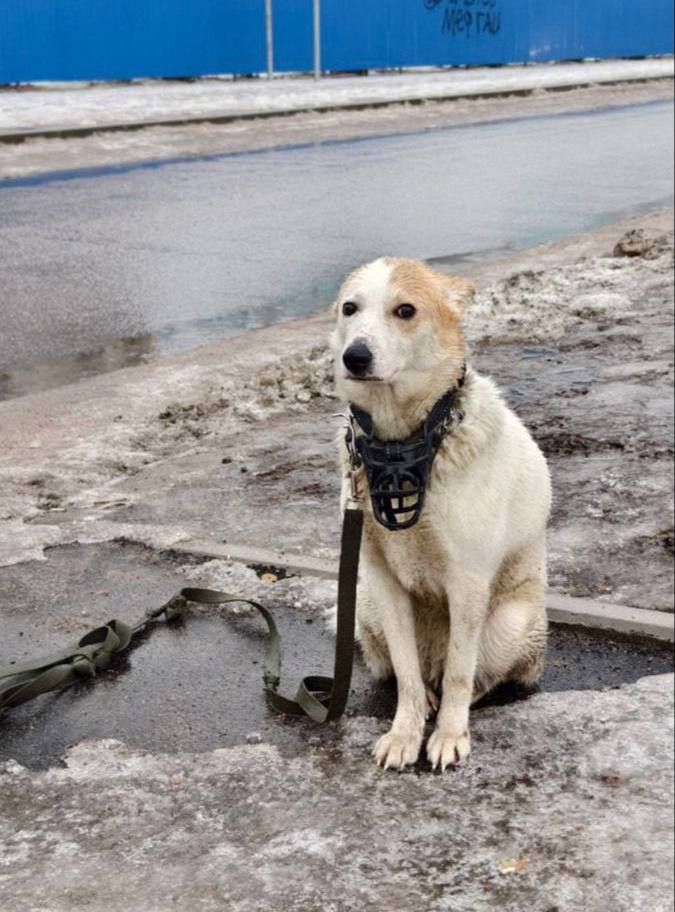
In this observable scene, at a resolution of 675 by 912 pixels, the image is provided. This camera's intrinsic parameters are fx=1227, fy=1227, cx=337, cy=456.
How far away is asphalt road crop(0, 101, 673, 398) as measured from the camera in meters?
8.77

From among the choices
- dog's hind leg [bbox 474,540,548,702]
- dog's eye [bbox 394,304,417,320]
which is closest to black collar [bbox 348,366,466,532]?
dog's eye [bbox 394,304,417,320]

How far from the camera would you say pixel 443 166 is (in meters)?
17.0

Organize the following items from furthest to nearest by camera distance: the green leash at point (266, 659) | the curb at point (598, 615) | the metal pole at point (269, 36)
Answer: the metal pole at point (269, 36) < the curb at point (598, 615) < the green leash at point (266, 659)

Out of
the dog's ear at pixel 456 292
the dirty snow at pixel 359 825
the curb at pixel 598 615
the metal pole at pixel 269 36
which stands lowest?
the dirty snow at pixel 359 825

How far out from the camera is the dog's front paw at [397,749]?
3529 mm

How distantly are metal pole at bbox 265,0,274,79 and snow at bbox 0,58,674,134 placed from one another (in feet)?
1.27

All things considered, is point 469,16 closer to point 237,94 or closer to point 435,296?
point 237,94

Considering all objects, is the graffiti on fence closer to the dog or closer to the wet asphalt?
the wet asphalt

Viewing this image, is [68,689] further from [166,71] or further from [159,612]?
[166,71]

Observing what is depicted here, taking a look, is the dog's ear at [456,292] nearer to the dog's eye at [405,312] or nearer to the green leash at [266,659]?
the dog's eye at [405,312]

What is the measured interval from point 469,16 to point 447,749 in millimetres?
34288

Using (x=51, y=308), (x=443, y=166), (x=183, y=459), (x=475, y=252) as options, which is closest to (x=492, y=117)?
(x=443, y=166)

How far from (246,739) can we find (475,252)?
8564mm

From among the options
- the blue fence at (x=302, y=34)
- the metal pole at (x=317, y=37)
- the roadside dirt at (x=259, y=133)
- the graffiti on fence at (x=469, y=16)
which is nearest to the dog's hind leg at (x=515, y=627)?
the blue fence at (x=302, y=34)
